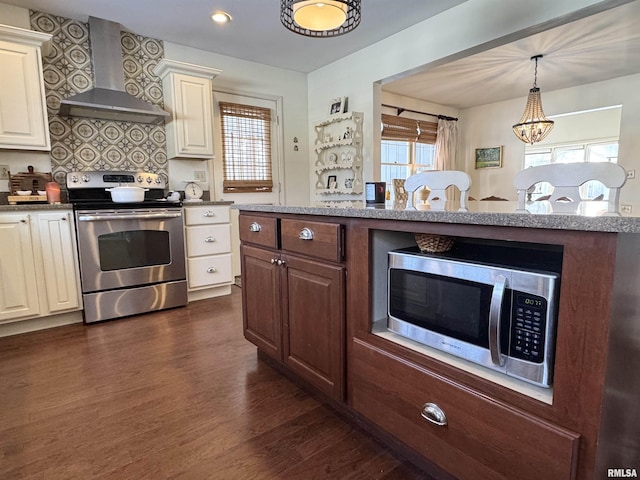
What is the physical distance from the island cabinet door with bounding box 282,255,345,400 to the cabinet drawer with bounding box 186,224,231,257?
74.7 inches

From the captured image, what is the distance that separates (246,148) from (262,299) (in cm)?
275

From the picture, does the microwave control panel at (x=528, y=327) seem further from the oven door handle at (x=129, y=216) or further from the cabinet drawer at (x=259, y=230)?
the oven door handle at (x=129, y=216)

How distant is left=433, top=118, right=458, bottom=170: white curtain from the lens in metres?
6.14

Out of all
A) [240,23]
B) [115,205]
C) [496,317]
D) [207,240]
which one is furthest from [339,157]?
[496,317]

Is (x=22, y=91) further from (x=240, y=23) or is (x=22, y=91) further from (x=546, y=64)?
(x=546, y=64)

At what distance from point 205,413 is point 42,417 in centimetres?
73

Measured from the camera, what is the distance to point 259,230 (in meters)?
1.85

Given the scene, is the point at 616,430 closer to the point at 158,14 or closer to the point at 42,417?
the point at 42,417

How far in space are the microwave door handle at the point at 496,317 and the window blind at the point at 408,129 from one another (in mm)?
4761

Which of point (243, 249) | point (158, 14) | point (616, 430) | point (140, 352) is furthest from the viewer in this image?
point (158, 14)

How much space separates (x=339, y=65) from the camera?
4.14 metres

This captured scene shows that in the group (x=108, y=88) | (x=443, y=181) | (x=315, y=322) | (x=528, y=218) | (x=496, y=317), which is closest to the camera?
(x=528, y=218)

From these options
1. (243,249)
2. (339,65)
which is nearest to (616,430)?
(243,249)

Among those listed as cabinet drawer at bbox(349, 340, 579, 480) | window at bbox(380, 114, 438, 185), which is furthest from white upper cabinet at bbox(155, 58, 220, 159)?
cabinet drawer at bbox(349, 340, 579, 480)
